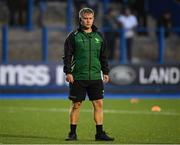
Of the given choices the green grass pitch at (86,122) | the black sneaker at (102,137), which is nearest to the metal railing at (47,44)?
the green grass pitch at (86,122)

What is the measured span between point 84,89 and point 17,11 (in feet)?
56.6

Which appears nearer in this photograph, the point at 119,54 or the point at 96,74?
the point at 96,74

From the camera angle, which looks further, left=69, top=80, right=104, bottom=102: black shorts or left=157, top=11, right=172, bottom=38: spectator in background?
left=157, top=11, right=172, bottom=38: spectator in background

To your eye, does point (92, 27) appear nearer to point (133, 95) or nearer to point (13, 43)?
point (133, 95)

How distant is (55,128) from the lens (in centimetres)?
1500

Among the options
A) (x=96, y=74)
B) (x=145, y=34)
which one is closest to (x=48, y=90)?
(x=145, y=34)

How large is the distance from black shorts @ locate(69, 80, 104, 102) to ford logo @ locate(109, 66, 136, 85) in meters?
13.1

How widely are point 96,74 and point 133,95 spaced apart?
13.1 meters

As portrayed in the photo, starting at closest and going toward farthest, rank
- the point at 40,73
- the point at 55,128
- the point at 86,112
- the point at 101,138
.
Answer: the point at 101,138, the point at 55,128, the point at 86,112, the point at 40,73

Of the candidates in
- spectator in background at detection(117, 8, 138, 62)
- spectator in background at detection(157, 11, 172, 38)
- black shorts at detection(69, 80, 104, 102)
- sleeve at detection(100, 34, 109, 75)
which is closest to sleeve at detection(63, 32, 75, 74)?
black shorts at detection(69, 80, 104, 102)

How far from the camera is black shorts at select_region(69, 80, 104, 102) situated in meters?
12.8

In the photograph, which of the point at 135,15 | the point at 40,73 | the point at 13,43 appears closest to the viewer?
the point at 40,73

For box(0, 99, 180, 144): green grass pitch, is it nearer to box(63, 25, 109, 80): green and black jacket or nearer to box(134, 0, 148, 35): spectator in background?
box(63, 25, 109, 80): green and black jacket

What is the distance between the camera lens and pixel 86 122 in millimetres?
16328
